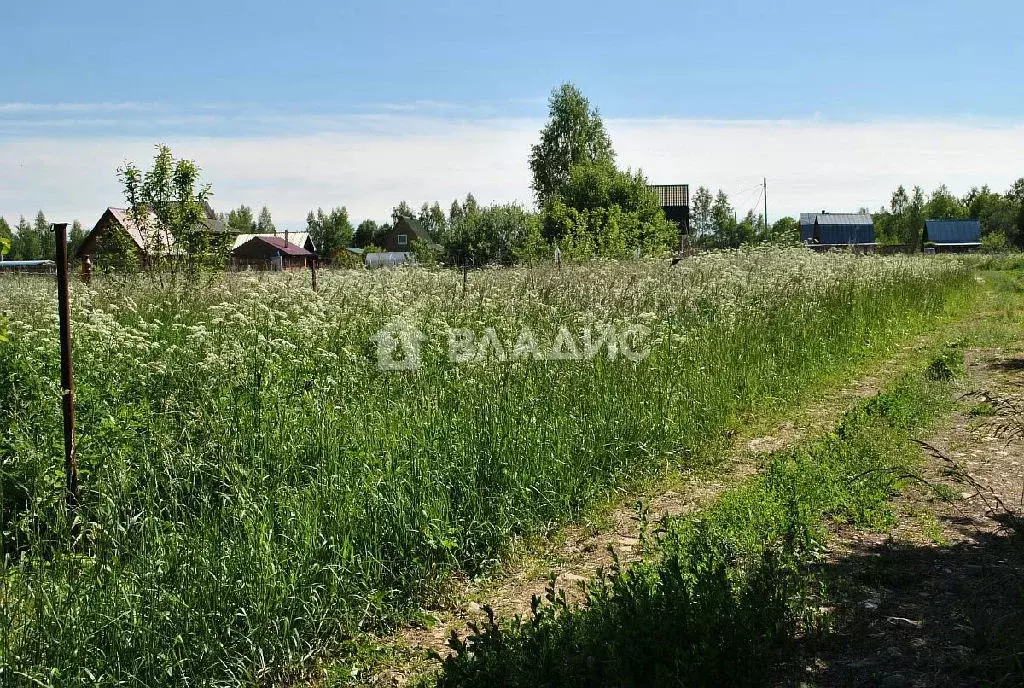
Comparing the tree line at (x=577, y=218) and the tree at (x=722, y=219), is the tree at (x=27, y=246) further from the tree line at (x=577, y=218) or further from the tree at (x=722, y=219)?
the tree at (x=722, y=219)

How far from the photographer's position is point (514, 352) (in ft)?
23.9

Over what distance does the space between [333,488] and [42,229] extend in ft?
418

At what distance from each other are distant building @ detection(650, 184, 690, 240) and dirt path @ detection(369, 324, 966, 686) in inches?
2434

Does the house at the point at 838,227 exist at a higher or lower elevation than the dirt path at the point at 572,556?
higher

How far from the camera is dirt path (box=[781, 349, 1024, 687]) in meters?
3.47

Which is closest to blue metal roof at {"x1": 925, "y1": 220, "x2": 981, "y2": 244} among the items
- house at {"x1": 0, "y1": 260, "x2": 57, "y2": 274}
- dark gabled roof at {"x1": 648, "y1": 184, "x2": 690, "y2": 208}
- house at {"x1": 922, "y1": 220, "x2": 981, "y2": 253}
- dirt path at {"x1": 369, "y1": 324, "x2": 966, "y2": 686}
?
house at {"x1": 922, "y1": 220, "x2": 981, "y2": 253}

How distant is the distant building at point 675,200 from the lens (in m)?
68.3

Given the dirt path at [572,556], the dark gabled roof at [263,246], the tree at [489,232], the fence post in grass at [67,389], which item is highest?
the dark gabled roof at [263,246]

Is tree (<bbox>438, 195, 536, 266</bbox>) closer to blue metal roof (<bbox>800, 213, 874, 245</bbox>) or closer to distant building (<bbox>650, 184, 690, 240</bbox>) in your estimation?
distant building (<bbox>650, 184, 690, 240</bbox>)

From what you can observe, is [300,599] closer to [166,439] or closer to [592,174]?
[166,439]

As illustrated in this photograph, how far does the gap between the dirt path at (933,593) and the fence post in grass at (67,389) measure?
3789 millimetres

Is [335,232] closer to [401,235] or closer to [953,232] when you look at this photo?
[401,235]

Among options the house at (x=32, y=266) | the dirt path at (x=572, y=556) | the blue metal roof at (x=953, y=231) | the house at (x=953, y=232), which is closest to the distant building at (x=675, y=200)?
the house at (x=953, y=232)

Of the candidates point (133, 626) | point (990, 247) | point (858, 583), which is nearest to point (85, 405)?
point (133, 626)
